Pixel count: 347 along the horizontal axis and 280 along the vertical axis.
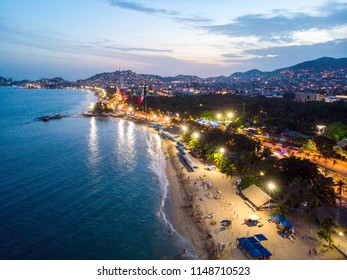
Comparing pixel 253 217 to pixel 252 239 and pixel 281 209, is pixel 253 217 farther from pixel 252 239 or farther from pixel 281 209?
pixel 252 239

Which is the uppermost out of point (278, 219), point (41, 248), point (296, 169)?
point (296, 169)

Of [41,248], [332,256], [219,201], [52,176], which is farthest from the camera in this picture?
[52,176]

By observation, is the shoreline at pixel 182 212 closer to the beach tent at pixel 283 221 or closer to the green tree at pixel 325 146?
the beach tent at pixel 283 221

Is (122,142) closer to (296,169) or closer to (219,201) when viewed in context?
(219,201)

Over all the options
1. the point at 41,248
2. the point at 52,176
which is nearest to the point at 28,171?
the point at 52,176

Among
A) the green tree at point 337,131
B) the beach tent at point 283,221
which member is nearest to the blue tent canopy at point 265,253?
the beach tent at point 283,221

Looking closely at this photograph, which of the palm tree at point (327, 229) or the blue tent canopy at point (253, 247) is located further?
the palm tree at point (327, 229)
